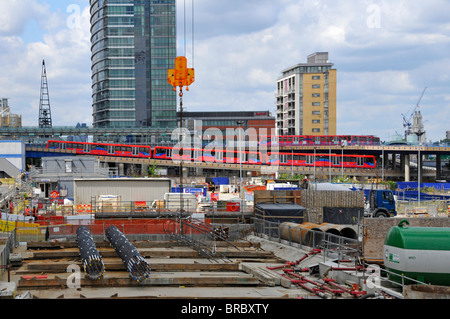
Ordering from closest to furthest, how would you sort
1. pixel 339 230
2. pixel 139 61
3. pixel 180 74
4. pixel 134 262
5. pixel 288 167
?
1. pixel 134 262
2. pixel 339 230
3. pixel 180 74
4. pixel 288 167
5. pixel 139 61

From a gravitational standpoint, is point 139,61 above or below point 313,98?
above

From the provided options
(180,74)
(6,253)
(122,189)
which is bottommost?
(6,253)

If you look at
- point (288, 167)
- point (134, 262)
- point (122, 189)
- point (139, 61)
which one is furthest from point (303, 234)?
point (139, 61)

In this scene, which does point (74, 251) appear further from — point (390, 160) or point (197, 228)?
point (390, 160)

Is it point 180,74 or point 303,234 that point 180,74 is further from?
point 303,234

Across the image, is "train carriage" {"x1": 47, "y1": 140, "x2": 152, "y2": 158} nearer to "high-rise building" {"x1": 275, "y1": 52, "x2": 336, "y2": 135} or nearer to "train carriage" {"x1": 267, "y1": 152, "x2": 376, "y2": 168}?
"train carriage" {"x1": 267, "y1": 152, "x2": 376, "y2": 168}

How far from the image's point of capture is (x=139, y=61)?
6004 inches

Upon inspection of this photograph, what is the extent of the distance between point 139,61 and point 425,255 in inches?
5672

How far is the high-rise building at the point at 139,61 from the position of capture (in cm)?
15212

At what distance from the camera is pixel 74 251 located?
26.0 m

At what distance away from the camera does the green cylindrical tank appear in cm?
1548

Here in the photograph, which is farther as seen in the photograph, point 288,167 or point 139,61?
point 139,61

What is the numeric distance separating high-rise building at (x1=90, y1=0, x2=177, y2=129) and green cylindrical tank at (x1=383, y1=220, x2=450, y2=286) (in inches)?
5481
